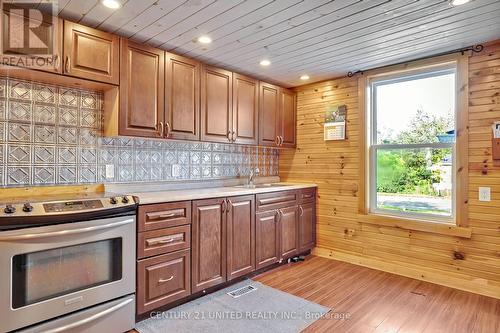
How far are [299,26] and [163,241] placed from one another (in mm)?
1992

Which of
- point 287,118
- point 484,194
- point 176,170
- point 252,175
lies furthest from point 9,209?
point 484,194

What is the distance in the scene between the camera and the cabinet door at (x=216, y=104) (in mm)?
2998

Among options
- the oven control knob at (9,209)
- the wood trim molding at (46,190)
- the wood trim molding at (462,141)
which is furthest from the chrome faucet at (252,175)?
the oven control knob at (9,209)

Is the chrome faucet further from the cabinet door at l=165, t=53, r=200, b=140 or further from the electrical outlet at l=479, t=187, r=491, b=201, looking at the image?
the electrical outlet at l=479, t=187, r=491, b=201

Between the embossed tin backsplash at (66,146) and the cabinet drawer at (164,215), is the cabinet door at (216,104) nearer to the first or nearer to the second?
the embossed tin backsplash at (66,146)

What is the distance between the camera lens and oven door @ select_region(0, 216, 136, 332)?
1652 millimetres

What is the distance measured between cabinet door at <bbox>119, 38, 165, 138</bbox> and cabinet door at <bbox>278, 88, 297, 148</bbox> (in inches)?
68.5

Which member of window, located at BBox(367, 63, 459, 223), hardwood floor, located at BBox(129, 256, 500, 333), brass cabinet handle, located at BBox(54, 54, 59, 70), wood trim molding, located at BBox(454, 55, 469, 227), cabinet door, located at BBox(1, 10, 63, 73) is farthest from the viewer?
window, located at BBox(367, 63, 459, 223)

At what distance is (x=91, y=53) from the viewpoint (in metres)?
2.24

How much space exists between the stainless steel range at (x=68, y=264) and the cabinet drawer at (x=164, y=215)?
0.28 feet

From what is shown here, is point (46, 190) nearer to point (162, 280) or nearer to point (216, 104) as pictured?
point (162, 280)

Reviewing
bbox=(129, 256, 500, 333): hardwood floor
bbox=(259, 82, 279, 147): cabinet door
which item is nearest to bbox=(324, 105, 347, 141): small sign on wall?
bbox=(259, 82, 279, 147): cabinet door

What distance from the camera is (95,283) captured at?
1.98m

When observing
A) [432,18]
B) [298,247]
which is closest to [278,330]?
[298,247]
